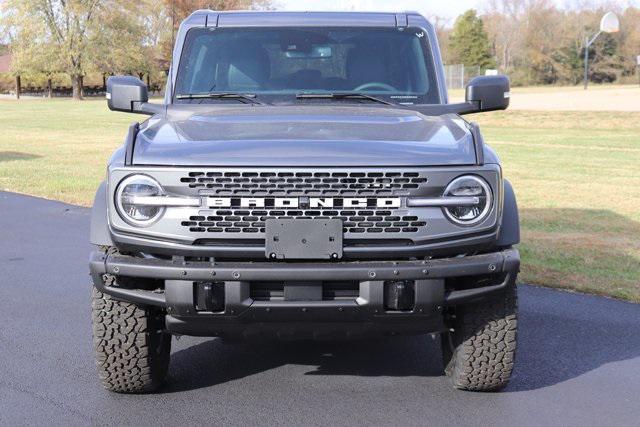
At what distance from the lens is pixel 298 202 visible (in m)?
4.36

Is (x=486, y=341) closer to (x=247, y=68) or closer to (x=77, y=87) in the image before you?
(x=247, y=68)

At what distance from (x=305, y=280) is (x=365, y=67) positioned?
6.99 ft

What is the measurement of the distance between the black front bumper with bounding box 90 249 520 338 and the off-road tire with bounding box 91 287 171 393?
27cm

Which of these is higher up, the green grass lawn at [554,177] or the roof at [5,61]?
the roof at [5,61]

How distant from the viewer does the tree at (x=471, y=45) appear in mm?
100688

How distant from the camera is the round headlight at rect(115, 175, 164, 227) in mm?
4457

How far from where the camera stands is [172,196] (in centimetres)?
443

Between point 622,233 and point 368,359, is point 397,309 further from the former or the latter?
point 622,233

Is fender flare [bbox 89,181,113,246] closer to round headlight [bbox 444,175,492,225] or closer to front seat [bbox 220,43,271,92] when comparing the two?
front seat [bbox 220,43,271,92]

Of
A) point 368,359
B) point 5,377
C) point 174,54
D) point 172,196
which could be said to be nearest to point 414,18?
point 174,54

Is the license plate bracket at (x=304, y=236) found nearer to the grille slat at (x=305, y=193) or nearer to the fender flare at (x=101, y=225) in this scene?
the grille slat at (x=305, y=193)

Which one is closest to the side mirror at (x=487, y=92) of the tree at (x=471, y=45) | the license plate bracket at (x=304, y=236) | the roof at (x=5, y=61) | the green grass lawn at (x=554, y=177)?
the license plate bracket at (x=304, y=236)

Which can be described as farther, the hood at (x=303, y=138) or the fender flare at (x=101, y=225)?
the fender flare at (x=101, y=225)

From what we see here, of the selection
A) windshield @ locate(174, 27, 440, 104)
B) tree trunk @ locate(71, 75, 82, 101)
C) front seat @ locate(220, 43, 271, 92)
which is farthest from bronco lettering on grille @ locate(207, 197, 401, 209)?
tree trunk @ locate(71, 75, 82, 101)
